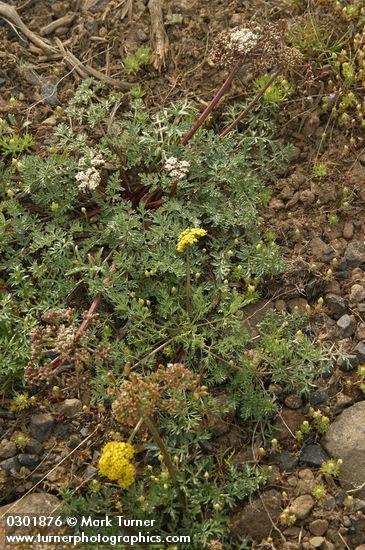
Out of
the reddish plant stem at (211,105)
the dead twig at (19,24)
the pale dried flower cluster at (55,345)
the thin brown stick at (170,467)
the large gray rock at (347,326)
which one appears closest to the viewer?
the thin brown stick at (170,467)

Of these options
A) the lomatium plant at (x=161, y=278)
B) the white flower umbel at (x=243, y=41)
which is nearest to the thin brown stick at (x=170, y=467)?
the lomatium plant at (x=161, y=278)

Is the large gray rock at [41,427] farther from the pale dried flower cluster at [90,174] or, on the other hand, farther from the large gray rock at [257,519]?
the pale dried flower cluster at [90,174]

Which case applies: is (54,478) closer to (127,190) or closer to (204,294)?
(204,294)

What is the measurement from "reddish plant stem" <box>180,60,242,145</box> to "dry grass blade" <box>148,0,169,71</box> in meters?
0.88

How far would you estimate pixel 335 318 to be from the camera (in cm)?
518

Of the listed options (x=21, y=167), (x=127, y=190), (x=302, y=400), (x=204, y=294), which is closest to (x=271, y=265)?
(x=204, y=294)

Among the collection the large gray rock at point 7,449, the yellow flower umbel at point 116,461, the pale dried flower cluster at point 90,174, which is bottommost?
the large gray rock at point 7,449

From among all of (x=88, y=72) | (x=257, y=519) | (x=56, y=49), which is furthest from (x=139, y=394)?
(x=56, y=49)

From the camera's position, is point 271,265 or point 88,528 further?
point 271,265

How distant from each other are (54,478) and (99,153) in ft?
8.57

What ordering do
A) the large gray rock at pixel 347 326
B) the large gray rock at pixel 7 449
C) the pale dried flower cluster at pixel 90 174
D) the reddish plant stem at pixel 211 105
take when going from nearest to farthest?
the large gray rock at pixel 7 449 → the large gray rock at pixel 347 326 → the pale dried flower cluster at pixel 90 174 → the reddish plant stem at pixel 211 105

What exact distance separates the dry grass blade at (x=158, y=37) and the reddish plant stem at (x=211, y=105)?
88 centimetres

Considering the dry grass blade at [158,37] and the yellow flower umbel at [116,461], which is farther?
the dry grass blade at [158,37]

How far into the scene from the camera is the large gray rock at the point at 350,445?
4.51m
